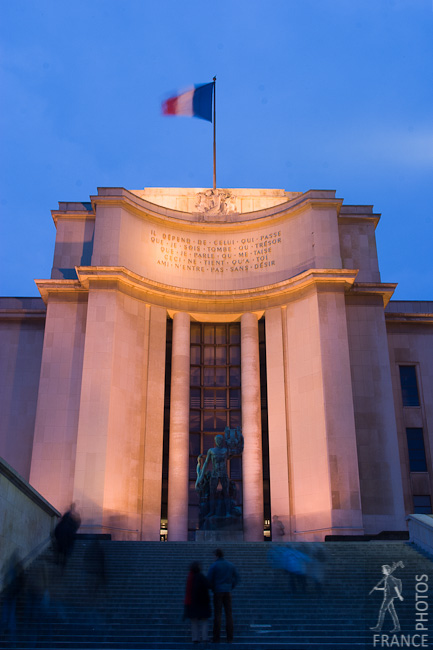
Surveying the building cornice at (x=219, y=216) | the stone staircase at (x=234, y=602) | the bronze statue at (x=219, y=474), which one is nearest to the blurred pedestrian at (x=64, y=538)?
the stone staircase at (x=234, y=602)

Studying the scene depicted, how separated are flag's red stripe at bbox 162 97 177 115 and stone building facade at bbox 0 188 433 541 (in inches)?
163

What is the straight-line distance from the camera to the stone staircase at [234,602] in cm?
1253

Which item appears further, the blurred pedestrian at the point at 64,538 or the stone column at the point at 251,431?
the stone column at the point at 251,431

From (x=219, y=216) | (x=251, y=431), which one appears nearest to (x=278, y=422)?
(x=251, y=431)

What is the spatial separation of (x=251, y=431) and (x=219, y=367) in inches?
183

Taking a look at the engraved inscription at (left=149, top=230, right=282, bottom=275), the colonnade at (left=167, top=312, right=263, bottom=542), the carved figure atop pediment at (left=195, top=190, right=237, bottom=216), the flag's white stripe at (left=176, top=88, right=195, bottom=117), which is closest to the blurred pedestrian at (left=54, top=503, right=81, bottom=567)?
the colonnade at (left=167, top=312, right=263, bottom=542)

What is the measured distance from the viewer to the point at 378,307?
32.5 meters

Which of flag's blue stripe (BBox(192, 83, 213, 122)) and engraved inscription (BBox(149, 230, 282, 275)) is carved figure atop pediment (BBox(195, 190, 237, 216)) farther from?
flag's blue stripe (BBox(192, 83, 213, 122))

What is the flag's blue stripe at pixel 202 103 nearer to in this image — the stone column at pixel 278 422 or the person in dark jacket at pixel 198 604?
the stone column at pixel 278 422

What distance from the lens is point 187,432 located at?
30.6 metres

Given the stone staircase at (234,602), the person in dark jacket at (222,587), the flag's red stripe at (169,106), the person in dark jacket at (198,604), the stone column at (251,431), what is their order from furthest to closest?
the flag's red stripe at (169,106), the stone column at (251,431), the stone staircase at (234,602), the person in dark jacket at (222,587), the person in dark jacket at (198,604)

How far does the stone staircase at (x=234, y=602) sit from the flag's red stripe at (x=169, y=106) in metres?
24.0

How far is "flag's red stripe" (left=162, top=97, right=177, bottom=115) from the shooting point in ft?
115

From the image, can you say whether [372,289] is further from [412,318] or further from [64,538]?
[64,538]
